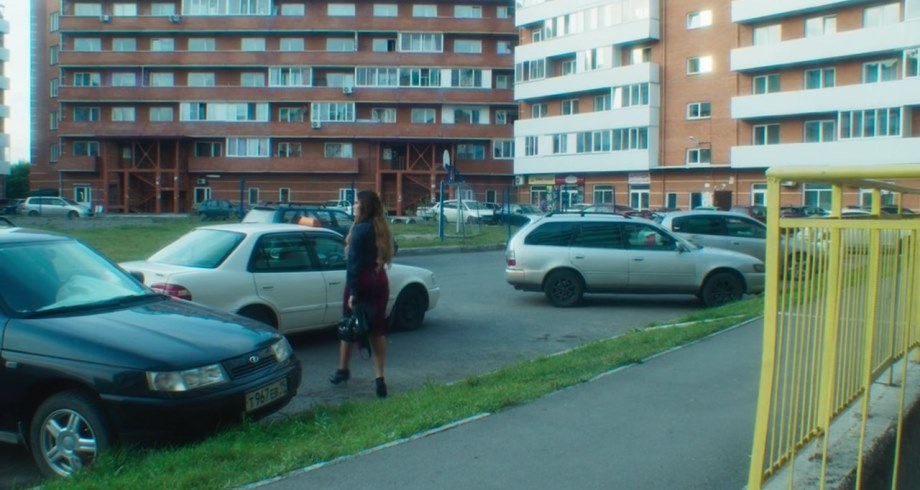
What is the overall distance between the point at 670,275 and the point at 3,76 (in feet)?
238

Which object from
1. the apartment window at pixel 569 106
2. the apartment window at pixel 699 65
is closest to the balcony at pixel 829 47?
the apartment window at pixel 699 65

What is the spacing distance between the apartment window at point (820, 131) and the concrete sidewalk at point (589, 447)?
138 feet

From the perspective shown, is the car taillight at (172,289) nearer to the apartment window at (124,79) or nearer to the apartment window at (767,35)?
the apartment window at (767,35)

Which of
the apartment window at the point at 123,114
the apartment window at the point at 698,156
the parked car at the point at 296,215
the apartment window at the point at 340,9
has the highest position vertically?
the apartment window at the point at 340,9

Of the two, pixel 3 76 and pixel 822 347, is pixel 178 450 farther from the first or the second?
pixel 3 76

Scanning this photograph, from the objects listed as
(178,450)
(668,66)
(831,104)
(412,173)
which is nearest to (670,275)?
(178,450)

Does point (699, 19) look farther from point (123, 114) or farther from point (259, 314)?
point (259, 314)

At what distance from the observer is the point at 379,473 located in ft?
16.1

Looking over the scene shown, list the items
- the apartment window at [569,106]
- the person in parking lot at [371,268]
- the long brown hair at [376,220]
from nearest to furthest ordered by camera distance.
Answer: the person in parking lot at [371,268]
the long brown hair at [376,220]
the apartment window at [569,106]

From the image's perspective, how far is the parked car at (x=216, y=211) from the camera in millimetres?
49047

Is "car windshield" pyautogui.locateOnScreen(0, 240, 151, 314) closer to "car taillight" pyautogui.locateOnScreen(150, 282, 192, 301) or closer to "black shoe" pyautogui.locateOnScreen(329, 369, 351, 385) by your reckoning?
"car taillight" pyautogui.locateOnScreen(150, 282, 192, 301)

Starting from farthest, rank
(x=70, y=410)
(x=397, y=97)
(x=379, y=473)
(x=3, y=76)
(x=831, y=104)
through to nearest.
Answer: (x=3, y=76) → (x=397, y=97) → (x=831, y=104) → (x=70, y=410) → (x=379, y=473)

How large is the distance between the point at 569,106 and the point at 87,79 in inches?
1482

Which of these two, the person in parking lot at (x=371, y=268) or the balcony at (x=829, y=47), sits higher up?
the balcony at (x=829, y=47)
